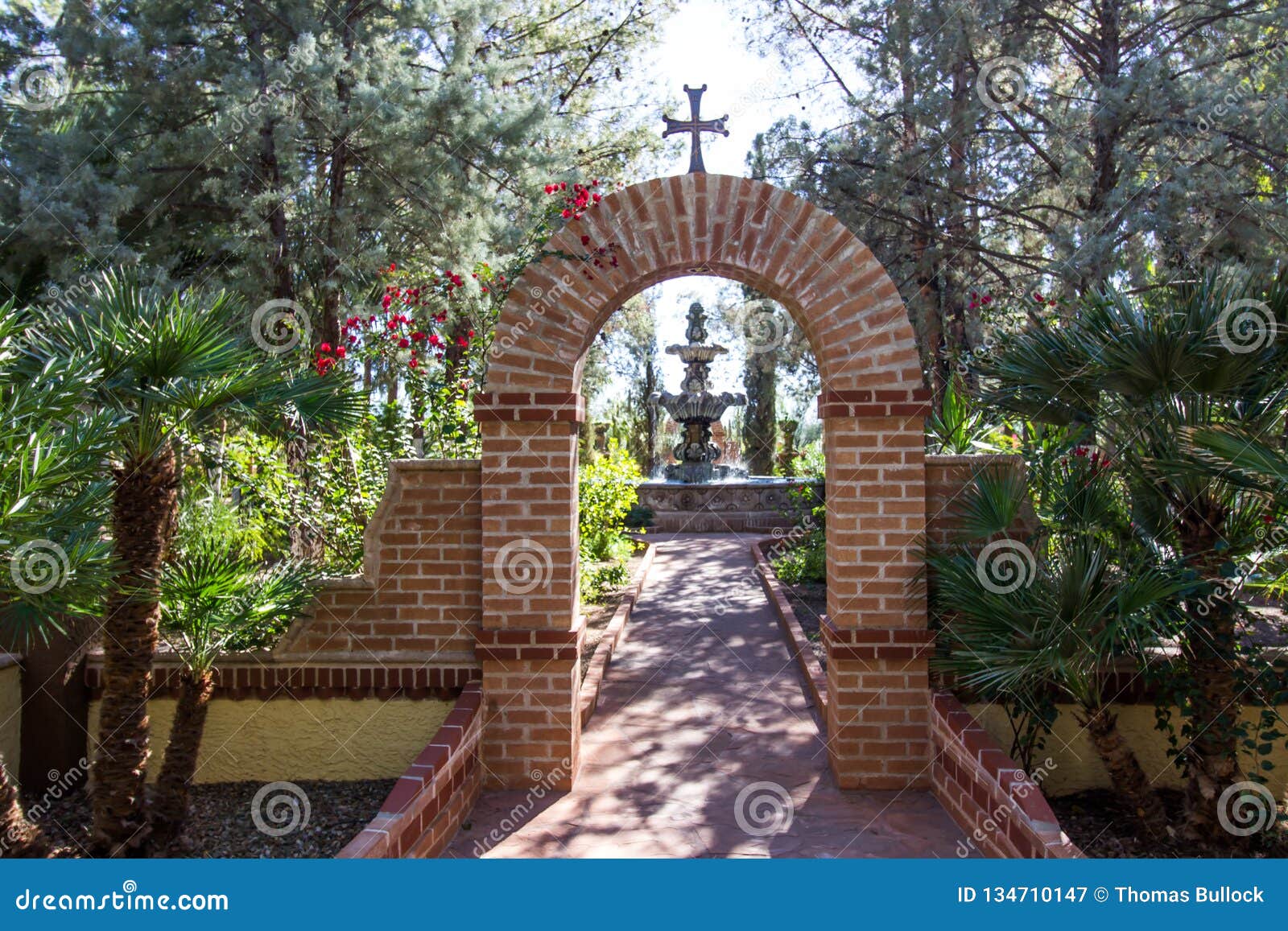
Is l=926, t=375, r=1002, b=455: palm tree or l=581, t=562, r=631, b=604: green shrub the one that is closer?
A: l=926, t=375, r=1002, b=455: palm tree

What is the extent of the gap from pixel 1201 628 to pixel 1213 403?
1.05 metres

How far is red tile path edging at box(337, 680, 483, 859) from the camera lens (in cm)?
332

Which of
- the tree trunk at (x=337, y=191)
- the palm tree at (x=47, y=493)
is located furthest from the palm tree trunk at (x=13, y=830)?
the tree trunk at (x=337, y=191)

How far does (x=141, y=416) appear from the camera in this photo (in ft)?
11.9

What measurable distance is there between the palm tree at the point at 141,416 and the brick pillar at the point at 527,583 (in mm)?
1033

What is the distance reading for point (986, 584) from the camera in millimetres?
4125

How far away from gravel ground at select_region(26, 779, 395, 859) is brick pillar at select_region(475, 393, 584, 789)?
0.75 meters

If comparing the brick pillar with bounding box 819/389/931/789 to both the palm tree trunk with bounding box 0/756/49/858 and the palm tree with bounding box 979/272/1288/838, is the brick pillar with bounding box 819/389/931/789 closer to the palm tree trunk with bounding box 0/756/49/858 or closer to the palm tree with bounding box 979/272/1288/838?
the palm tree with bounding box 979/272/1288/838

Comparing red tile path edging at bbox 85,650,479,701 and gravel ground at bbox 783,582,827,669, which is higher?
red tile path edging at bbox 85,650,479,701

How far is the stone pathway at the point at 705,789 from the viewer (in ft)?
13.2

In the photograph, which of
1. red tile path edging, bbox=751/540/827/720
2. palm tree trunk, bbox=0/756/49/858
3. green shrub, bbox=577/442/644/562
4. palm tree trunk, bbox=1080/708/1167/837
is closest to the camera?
palm tree trunk, bbox=0/756/49/858

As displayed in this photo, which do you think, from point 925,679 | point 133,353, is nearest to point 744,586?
point 925,679

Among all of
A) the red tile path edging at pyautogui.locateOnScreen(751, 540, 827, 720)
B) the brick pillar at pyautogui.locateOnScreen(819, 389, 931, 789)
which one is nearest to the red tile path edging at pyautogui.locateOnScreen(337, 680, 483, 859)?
the brick pillar at pyautogui.locateOnScreen(819, 389, 931, 789)

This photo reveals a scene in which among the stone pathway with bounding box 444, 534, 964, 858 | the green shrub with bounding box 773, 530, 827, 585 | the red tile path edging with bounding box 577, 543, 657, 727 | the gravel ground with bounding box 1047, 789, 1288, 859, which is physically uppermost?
the green shrub with bounding box 773, 530, 827, 585
